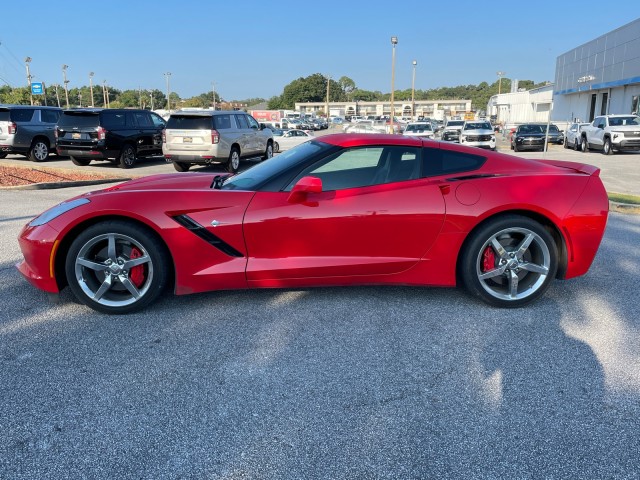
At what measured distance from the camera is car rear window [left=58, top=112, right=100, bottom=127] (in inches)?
586

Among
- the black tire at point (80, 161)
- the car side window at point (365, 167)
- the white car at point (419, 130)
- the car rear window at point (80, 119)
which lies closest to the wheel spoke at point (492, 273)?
the car side window at point (365, 167)

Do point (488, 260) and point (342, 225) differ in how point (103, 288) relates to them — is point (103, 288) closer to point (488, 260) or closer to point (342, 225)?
point (342, 225)

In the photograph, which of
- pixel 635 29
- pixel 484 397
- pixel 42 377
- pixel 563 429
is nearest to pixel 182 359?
pixel 42 377

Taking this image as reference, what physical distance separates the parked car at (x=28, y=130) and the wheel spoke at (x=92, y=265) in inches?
607

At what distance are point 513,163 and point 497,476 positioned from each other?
278 centimetres

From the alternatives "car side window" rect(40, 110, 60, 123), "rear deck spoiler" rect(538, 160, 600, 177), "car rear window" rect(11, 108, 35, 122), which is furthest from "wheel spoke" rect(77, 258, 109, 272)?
"car side window" rect(40, 110, 60, 123)

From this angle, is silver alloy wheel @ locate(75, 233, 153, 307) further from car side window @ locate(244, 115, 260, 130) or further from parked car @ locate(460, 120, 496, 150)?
parked car @ locate(460, 120, 496, 150)

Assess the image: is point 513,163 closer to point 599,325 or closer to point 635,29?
point 599,325

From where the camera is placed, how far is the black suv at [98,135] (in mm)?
14844

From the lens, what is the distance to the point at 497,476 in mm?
2254

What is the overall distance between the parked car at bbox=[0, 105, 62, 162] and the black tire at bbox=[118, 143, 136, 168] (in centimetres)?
343

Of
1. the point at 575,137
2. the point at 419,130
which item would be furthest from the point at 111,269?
the point at 419,130

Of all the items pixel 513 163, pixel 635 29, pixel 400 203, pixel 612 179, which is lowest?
pixel 612 179

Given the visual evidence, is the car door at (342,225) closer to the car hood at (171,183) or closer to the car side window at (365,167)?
the car side window at (365,167)
